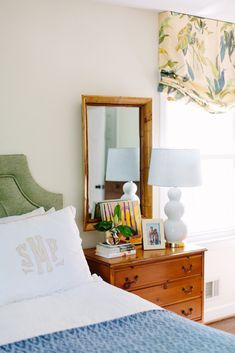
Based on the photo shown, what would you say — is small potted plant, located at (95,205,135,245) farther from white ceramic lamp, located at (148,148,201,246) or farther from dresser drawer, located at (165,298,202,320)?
dresser drawer, located at (165,298,202,320)

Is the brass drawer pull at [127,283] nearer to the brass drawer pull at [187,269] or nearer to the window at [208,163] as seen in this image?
the brass drawer pull at [187,269]

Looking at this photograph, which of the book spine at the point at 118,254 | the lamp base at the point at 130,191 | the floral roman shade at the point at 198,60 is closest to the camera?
the book spine at the point at 118,254

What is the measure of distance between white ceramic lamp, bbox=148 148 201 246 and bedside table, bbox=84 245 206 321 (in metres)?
0.13

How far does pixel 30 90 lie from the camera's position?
10.6ft

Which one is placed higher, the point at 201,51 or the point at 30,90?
the point at 201,51

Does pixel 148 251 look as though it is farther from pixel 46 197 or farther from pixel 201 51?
pixel 201 51

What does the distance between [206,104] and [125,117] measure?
715 millimetres

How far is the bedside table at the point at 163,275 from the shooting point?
313cm

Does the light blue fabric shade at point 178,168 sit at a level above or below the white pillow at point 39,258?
above

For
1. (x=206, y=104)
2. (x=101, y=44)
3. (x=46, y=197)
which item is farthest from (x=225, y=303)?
(x=101, y=44)

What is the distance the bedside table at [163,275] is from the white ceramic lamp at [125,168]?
45 centimetres

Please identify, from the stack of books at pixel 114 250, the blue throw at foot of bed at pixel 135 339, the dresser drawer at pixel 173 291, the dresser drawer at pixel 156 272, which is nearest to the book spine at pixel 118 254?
the stack of books at pixel 114 250

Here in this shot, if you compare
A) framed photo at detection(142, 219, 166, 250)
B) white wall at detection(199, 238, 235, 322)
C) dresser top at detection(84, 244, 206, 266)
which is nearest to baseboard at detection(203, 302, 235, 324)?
white wall at detection(199, 238, 235, 322)

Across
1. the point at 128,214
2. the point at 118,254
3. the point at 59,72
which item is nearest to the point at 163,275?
the point at 118,254
